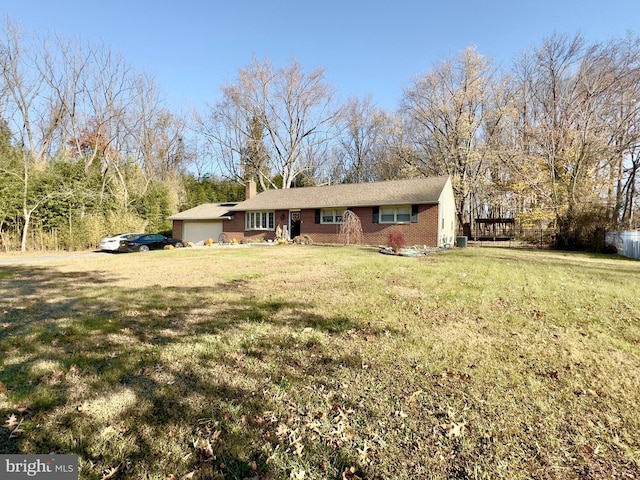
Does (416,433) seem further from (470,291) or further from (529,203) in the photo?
(529,203)

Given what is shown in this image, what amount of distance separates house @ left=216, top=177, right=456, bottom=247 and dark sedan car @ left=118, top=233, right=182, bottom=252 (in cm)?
598

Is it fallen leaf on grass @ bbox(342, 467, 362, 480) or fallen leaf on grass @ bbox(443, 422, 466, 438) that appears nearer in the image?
fallen leaf on grass @ bbox(342, 467, 362, 480)

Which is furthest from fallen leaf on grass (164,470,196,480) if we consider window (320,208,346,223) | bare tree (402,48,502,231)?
bare tree (402,48,502,231)

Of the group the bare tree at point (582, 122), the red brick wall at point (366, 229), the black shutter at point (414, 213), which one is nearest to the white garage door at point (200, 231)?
the red brick wall at point (366, 229)

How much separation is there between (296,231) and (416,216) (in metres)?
8.94

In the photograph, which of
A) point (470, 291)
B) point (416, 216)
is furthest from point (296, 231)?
point (470, 291)

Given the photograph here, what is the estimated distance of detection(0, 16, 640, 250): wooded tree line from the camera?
733 inches

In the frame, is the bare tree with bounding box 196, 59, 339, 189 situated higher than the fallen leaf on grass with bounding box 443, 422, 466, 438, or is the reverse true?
the bare tree with bounding box 196, 59, 339, 189

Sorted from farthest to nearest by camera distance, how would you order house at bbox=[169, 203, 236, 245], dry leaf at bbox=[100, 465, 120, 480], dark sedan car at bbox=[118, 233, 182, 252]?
house at bbox=[169, 203, 236, 245], dark sedan car at bbox=[118, 233, 182, 252], dry leaf at bbox=[100, 465, 120, 480]

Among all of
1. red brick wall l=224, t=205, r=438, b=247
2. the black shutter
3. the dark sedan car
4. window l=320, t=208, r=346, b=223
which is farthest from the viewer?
window l=320, t=208, r=346, b=223

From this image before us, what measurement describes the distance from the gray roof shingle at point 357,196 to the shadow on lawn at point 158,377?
1547cm

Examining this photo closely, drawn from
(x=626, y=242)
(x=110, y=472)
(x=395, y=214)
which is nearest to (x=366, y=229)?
(x=395, y=214)

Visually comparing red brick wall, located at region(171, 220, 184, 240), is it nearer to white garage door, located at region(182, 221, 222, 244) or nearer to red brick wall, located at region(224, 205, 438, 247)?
white garage door, located at region(182, 221, 222, 244)

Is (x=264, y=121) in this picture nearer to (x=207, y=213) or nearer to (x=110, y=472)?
(x=207, y=213)
